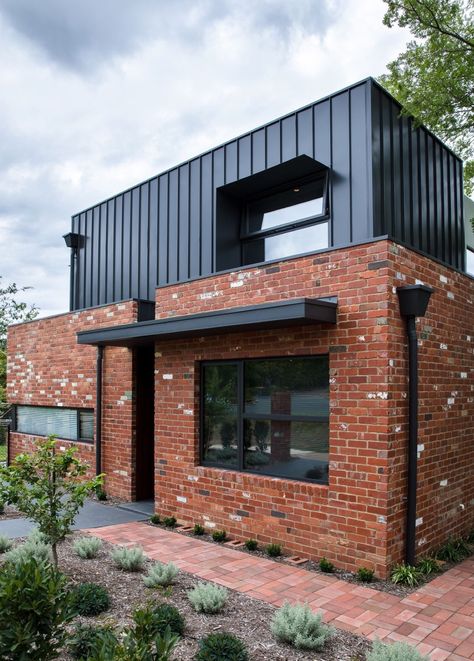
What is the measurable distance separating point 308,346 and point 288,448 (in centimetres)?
119

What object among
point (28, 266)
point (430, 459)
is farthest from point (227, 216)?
point (28, 266)

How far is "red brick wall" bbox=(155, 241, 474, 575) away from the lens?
4.82 metres

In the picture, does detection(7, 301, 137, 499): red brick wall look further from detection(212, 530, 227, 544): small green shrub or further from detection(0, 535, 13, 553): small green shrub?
detection(0, 535, 13, 553): small green shrub

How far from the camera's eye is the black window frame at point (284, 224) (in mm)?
6258

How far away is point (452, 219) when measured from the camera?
7480mm

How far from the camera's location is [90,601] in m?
3.89

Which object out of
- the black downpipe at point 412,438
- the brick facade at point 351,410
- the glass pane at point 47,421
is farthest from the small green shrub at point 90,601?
the glass pane at point 47,421

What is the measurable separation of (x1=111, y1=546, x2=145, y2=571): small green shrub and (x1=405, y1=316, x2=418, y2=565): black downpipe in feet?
8.56

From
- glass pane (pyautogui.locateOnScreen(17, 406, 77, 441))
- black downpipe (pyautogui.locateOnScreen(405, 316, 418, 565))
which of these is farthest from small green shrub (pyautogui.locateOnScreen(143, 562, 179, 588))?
glass pane (pyautogui.locateOnScreen(17, 406, 77, 441))

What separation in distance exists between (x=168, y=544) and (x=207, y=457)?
119 centimetres

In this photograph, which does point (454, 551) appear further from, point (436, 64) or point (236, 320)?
point (436, 64)

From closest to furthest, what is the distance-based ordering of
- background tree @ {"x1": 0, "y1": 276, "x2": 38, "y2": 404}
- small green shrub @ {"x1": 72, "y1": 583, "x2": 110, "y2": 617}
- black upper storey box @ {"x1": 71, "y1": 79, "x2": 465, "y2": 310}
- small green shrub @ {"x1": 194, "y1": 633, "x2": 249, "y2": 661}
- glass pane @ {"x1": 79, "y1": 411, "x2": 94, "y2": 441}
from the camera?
small green shrub @ {"x1": 194, "y1": 633, "x2": 249, "y2": 661} < small green shrub @ {"x1": 72, "y1": 583, "x2": 110, "y2": 617} < black upper storey box @ {"x1": 71, "y1": 79, "x2": 465, "y2": 310} < glass pane @ {"x1": 79, "y1": 411, "x2": 94, "y2": 441} < background tree @ {"x1": 0, "y1": 276, "x2": 38, "y2": 404}

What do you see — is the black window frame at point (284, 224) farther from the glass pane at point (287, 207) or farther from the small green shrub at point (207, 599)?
the small green shrub at point (207, 599)

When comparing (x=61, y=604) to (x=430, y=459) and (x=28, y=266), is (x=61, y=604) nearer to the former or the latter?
(x=430, y=459)
